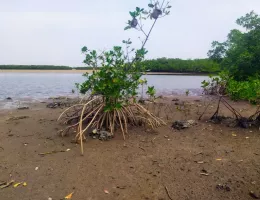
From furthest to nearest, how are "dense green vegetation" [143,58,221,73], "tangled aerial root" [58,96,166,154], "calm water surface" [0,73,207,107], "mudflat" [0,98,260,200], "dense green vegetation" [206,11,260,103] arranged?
"dense green vegetation" [143,58,221,73]
"calm water surface" [0,73,207,107]
"dense green vegetation" [206,11,260,103]
"tangled aerial root" [58,96,166,154]
"mudflat" [0,98,260,200]

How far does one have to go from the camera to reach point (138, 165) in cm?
399

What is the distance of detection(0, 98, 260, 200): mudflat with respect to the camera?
3.26 metres

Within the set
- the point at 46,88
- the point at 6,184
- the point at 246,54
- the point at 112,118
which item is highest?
the point at 246,54

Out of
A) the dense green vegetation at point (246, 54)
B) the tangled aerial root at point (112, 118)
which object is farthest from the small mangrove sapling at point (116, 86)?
the dense green vegetation at point (246, 54)

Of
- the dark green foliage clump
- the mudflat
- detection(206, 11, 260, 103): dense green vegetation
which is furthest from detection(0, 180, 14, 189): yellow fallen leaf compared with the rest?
the dark green foliage clump

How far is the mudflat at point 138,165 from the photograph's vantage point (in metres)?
3.26

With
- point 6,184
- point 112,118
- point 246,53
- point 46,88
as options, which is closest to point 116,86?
point 112,118

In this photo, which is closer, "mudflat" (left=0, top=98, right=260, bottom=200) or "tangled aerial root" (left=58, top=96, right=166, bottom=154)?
"mudflat" (left=0, top=98, right=260, bottom=200)

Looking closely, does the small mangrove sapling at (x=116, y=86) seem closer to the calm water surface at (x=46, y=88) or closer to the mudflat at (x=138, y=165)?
the mudflat at (x=138, y=165)

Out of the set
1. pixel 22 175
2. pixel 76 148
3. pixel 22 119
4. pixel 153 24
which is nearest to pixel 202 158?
pixel 76 148

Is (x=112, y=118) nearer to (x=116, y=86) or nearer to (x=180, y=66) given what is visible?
(x=116, y=86)

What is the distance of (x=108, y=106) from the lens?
5.45 m

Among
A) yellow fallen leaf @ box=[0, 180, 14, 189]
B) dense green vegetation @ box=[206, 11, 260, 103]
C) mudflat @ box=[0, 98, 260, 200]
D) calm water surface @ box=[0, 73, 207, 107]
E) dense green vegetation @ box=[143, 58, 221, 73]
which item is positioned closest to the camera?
mudflat @ box=[0, 98, 260, 200]

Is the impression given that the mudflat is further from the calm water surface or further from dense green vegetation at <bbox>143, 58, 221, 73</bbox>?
dense green vegetation at <bbox>143, 58, 221, 73</bbox>
